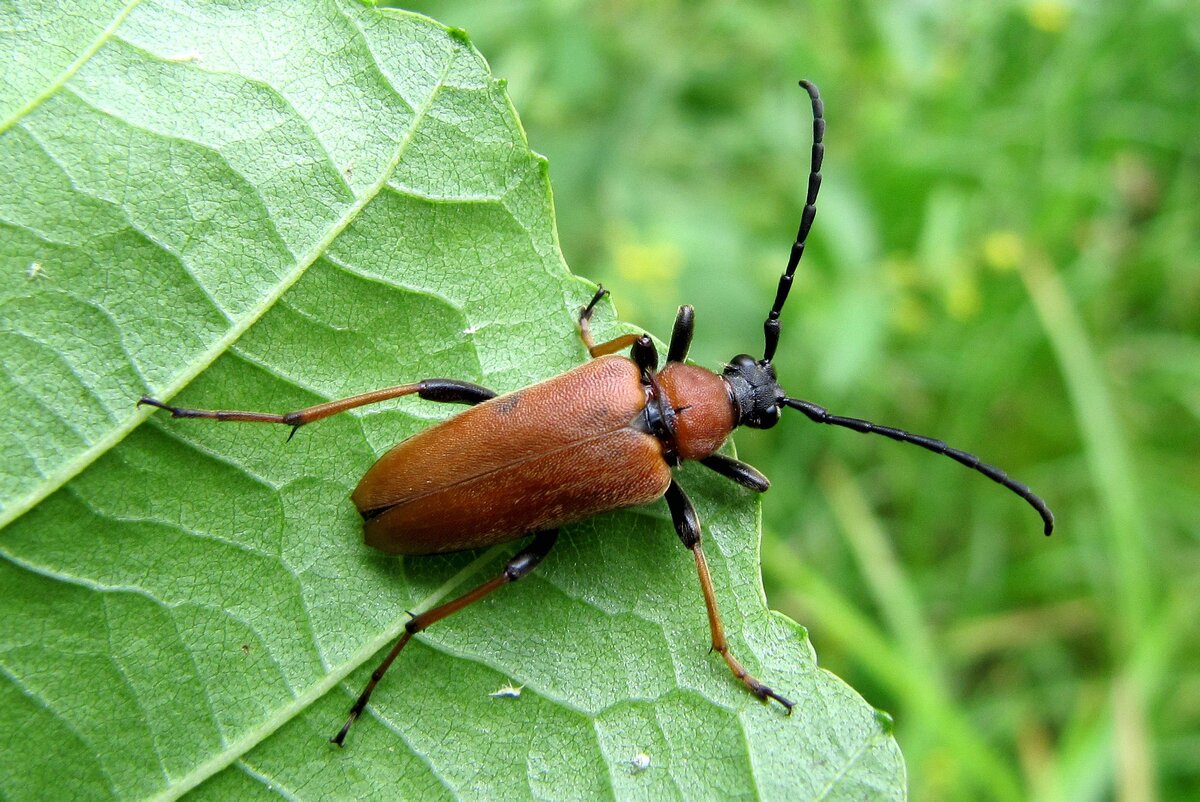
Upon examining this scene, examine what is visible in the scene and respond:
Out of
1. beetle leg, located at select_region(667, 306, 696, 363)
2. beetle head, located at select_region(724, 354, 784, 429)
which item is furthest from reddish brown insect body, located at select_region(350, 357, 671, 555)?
beetle head, located at select_region(724, 354, 784, 429)

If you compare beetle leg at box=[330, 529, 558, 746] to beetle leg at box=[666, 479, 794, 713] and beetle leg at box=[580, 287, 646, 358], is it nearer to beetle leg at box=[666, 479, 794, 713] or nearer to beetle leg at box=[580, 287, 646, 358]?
beetle leg at box=[666, 479, 794, 713]

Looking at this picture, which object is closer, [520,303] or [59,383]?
[59,383]

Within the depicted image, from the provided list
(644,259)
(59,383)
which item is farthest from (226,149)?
(644,259)

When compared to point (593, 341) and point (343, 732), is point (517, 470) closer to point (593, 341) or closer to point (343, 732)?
point (593, 341)

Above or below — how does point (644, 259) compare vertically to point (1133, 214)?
below

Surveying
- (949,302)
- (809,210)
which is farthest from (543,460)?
(949,302)

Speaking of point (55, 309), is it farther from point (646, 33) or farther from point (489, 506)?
point (646, 33)
